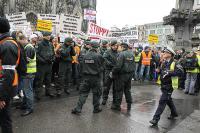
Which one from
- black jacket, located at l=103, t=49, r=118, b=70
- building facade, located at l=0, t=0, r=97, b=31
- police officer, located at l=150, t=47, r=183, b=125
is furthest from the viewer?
building facade, located at l=0, t=0, r=97, b=31

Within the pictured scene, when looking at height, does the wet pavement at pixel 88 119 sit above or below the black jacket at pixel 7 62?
below

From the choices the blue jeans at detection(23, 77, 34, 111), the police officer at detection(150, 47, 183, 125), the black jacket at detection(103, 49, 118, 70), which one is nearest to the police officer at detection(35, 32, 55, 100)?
the blue jeans at detection(23, 77, 34, 111)

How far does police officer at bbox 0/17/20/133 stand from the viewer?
5.11 meters

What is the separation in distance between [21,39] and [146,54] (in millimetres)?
10300

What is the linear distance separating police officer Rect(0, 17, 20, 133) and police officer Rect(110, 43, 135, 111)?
4.52 metres

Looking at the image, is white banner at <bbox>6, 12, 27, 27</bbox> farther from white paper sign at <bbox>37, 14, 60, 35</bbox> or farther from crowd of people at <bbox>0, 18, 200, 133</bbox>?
crowd of people at <bbox>0, 18, 200, 133</bbox>

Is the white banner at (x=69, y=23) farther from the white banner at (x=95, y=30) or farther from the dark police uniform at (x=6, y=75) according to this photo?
the dark police uniform at (x=6, y=75)

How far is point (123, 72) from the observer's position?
9.66m

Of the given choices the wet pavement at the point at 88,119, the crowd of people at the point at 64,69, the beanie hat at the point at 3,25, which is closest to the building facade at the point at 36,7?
the crowd of people at the point at 64,69

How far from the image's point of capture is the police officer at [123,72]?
9.49 metres

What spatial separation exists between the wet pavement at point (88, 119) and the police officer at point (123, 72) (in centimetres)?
40

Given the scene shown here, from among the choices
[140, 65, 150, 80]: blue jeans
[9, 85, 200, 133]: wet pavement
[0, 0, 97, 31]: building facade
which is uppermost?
[0, 0, 97, 31]: building facade

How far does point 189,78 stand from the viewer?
574 inches

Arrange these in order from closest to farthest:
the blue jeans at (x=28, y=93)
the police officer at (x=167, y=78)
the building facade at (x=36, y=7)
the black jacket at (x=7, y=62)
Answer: the black jacket at (x=7, y=62) → the police officer at (x=167, y=78) → the blue jeans at (x=28, y=93) → the building facade at (x=36, y=7)
